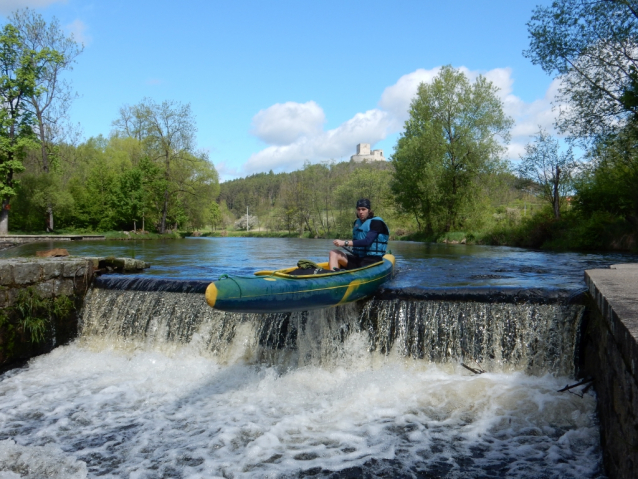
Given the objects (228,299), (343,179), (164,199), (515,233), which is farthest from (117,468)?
(343,179)

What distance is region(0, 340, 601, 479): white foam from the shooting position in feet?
12.3

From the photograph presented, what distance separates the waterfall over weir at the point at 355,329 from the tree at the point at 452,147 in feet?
79.1

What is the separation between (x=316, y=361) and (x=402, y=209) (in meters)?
29.4

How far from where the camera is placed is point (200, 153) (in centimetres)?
3978

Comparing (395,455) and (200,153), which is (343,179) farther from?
(395,455)

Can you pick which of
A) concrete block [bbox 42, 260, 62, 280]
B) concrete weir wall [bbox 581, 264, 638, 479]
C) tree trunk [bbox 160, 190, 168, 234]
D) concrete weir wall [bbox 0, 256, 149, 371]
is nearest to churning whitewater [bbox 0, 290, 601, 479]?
concrete weir wall [bbox 0, 256, 149, 371]

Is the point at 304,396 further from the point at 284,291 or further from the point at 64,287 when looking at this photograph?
the point at 64,287

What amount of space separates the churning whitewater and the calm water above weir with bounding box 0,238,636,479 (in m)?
0.02

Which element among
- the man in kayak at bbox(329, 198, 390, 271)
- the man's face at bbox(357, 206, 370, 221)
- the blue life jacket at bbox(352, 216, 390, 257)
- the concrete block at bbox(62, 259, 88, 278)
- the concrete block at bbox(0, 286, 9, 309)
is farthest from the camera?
the concrete block at bbox(62, 259, 88, 278)

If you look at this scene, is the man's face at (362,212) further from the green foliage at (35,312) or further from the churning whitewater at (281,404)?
the green foliage at (35,312)

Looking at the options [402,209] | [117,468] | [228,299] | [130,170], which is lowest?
[117,468]

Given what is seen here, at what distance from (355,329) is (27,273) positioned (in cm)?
485

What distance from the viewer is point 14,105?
28.4 meters

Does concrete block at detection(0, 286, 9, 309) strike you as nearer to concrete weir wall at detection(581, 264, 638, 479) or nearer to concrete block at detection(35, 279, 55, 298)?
concrete block at detection(35, 279, 55, 298)
